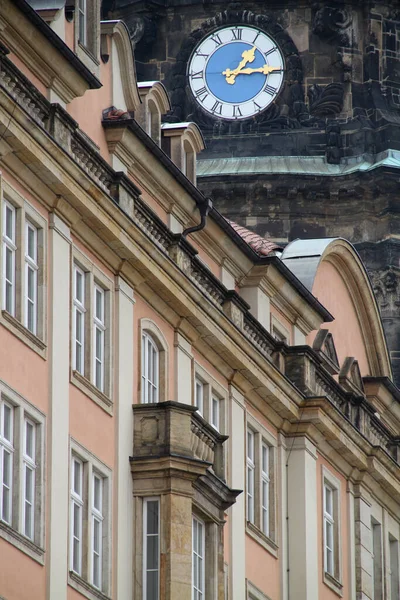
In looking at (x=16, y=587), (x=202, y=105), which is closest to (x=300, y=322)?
(x=16, y=587)

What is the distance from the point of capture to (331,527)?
5297cm

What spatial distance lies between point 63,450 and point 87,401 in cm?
167

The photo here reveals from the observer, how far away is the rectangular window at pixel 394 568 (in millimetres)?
55969

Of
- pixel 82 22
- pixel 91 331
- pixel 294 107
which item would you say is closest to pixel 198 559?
pixel 91 331

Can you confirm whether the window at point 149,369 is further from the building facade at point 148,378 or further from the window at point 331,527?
the window at point 331,527

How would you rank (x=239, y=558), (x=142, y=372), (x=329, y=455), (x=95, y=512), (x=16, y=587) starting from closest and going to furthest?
1. (x=16, y=587)
2. (x=95, y=512)
3. (x=142, y=372)
4. (x=239, y=558)
5. (x=329, y=455)

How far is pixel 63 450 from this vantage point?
132 ft

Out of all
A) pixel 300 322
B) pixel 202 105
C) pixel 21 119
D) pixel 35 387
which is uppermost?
pixel 202 105

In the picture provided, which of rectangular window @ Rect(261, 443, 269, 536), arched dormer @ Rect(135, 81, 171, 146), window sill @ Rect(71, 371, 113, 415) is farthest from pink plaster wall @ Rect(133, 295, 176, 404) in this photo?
rectangular window @ Rect(261, 443, 269, 536)

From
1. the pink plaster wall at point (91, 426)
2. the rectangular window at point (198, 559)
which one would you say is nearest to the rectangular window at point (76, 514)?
the pink plaster wall at point (91, 426)

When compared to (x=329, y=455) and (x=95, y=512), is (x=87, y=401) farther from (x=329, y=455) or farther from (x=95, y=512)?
(x=329, y=455)

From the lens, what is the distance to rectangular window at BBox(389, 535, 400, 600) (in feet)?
184

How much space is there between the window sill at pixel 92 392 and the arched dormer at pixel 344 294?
12999 millimetres

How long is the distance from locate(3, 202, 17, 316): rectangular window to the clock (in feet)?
122
